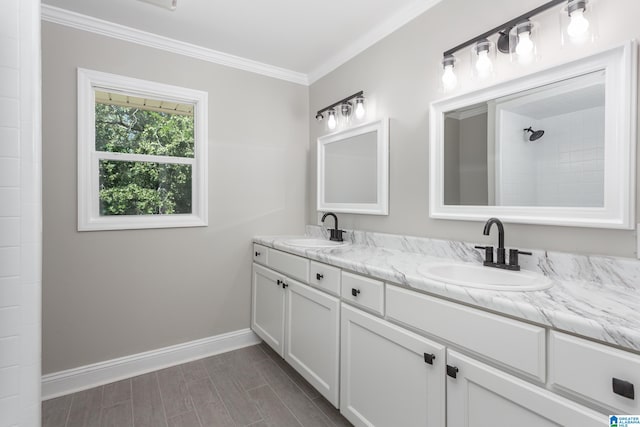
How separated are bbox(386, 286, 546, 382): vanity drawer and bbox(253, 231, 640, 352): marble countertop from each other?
4cm

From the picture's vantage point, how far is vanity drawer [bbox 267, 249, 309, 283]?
1986mm

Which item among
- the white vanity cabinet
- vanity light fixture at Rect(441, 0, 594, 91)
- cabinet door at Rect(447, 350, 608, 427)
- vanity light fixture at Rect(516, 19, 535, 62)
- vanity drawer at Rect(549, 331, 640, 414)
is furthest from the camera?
the white vanity cabinet

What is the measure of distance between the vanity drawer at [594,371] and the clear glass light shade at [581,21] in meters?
1.16

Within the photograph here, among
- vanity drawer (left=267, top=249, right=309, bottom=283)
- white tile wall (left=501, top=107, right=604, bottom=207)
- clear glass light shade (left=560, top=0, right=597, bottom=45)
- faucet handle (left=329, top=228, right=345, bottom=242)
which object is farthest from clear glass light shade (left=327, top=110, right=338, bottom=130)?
clear glass light shade (left=560, top=0, right=597, bottom=45)

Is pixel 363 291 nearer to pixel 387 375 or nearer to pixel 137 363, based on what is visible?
pixel 387 375

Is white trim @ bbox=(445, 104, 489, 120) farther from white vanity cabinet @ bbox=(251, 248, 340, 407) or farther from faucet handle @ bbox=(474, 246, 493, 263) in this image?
white vanity cabinet @ bbox=(251, 248, 340, 407)

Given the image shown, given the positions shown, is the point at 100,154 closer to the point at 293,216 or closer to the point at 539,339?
the point at 293,216

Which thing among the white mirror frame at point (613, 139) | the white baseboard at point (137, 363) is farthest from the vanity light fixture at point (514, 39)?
the white baseboard at point (137, 363)

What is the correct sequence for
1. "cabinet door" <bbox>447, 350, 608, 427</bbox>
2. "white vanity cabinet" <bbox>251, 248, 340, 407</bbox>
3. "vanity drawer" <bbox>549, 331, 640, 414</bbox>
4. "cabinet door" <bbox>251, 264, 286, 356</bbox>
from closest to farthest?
1. "vanity drawer" <bbox>549, 331, 640, 414</bbox>
2. "cabinet door" <bbox>447, 350, 608, 427</bbox>
3. "white vanity cabinet" <bbox>251, 248, 340, 407</bbox>
4. "cabinet door" <bbox>251, 264, 286, 356</bbox>

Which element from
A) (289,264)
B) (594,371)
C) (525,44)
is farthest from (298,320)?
(525,44)

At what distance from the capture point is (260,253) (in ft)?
8.54

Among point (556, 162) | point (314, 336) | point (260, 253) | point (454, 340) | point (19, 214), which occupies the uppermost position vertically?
point (556, 162)

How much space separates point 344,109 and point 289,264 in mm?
1250

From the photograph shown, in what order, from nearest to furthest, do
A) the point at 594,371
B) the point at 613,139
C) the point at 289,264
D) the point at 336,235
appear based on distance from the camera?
the point at 594,371, the point at 613,139, the point at 289,264, the point at 336,235
